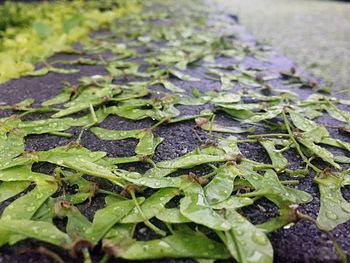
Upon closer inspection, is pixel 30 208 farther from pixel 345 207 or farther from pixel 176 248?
pixel 345 207

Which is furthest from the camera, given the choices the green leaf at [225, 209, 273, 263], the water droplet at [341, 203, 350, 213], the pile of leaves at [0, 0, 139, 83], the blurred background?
the blurred background

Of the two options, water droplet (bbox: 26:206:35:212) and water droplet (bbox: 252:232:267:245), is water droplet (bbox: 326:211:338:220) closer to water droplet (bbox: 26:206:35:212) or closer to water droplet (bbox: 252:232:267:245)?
water droplet (bbox: 252:232:267:245)

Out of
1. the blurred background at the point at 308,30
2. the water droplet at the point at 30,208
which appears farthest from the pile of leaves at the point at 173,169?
the blurred background at the point at 308,30

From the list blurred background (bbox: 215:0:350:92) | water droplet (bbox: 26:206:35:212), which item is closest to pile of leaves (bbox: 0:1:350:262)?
water droplet (bbox: 26:206:35:212)

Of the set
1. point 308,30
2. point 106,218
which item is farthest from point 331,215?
point 308,30

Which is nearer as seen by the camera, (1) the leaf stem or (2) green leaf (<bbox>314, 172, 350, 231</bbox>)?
(2) green leaf (<bbox>314, 172, 350, 231</bbox>)
